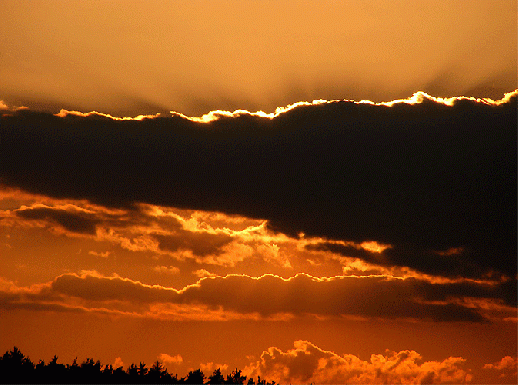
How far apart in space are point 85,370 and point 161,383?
23209mm

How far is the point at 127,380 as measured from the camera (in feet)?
651

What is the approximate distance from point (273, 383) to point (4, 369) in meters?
78.2

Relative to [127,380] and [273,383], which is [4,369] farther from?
[273,383]

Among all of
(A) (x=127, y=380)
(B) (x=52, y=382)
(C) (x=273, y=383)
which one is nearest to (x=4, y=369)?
(B) (x=52, y=382)

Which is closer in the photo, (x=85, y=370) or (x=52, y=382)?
(x=52, y=382)

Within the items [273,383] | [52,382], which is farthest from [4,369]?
[273,383]

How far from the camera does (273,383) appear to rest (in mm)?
198875

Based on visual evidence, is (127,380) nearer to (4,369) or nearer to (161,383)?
(161,383)

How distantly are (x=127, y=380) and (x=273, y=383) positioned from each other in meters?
44.4

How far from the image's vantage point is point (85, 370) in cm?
19275

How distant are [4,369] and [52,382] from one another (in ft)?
55.2

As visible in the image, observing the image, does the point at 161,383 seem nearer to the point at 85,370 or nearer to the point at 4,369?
the point at 85,370

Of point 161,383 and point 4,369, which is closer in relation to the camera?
point 4,369

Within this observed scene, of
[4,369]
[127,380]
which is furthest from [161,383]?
[4,369]
